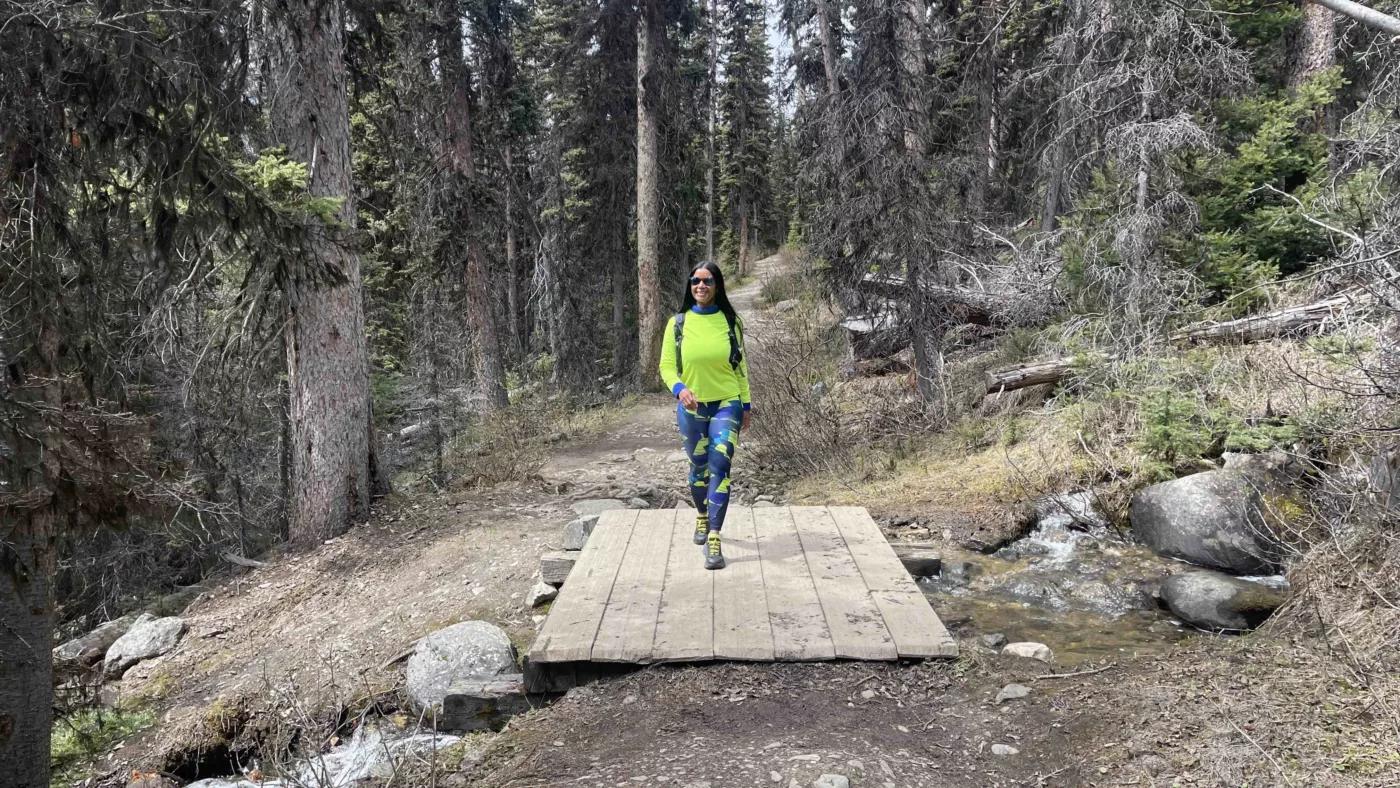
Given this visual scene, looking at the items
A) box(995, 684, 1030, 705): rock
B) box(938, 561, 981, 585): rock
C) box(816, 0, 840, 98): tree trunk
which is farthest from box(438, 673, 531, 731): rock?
box(816, 0, 840, 98): tree trunk

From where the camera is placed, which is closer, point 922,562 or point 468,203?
point 922,562

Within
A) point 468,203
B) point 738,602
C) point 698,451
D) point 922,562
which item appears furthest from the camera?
point 468,203

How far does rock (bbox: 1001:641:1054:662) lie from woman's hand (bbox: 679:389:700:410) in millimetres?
2527

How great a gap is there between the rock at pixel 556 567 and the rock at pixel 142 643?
146 inches

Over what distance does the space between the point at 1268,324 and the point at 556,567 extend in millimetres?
7716

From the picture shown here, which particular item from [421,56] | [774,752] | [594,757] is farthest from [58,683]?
[421,56]

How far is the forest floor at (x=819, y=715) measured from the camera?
11.4 feet

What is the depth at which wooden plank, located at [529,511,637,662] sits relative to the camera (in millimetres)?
4469

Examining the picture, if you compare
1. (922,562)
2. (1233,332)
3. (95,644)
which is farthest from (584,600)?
(1233,332)

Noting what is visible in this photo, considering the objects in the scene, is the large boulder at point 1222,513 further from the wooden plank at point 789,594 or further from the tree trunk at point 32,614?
the tree trunk at point 32,614

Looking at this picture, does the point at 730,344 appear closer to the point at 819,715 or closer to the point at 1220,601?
the point at 819,715

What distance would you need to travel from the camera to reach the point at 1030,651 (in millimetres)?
4902

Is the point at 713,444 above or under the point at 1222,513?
above

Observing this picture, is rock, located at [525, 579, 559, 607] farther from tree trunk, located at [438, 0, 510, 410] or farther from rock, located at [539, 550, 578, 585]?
tree trunk, located at [438, 0, 510, 410]
